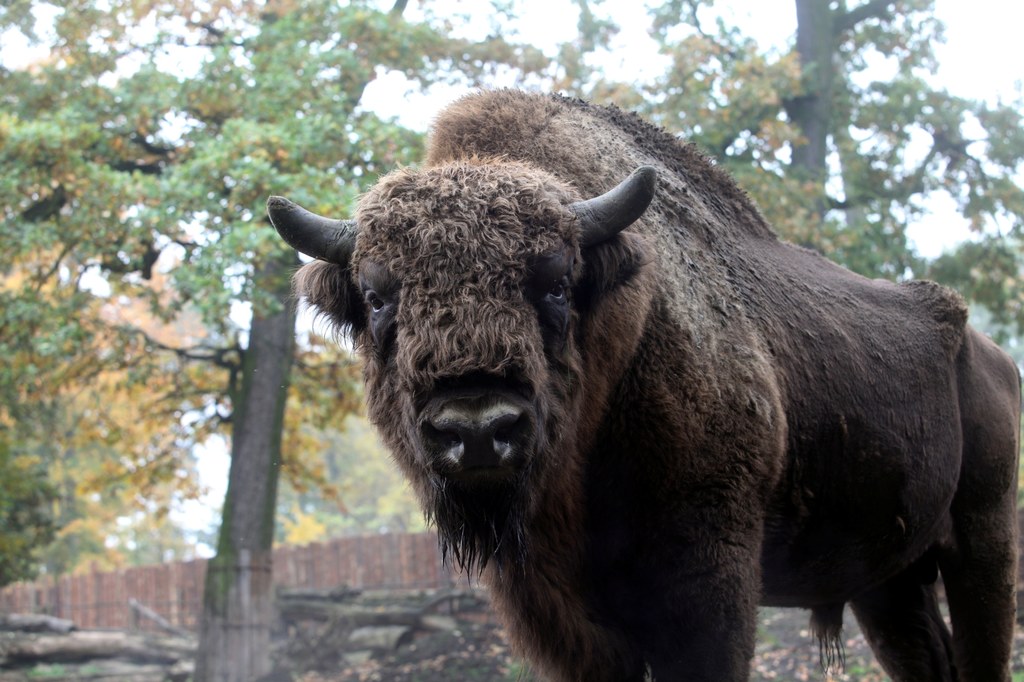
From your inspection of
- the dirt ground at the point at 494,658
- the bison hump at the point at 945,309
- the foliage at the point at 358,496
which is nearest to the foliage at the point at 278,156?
the dirt ground at the point at 494,658

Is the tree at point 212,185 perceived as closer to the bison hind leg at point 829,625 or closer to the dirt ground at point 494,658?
the dirt ground at point 494,658

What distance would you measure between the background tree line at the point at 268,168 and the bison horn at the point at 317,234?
6.07m

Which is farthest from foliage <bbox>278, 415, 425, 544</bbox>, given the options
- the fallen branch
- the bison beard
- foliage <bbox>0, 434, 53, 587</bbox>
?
the bison beard

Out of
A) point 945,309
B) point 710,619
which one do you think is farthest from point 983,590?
point 710,619

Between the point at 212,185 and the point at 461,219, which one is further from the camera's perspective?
the point at 212,185

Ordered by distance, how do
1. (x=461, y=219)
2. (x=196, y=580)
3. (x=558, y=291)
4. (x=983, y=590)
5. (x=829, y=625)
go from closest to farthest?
1. (x=461, y=219)
2. (x=558, y=291)
3. (x=983, y=590)
4. (x=829, y=625)
5. (x=196, y=580)

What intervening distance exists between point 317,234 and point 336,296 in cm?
27

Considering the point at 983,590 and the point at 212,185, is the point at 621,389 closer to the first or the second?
the point at 983,590

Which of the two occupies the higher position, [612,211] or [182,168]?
[182,168]

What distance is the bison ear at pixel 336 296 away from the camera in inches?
166

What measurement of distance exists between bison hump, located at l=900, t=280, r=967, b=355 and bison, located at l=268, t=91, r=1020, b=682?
16 cm

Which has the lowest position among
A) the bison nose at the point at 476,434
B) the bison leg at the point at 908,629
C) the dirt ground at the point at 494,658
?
A: the dirt ground at the point at 494,658

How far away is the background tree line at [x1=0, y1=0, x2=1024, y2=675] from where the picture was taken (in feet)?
37.6

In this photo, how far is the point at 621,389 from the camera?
13.9ft
